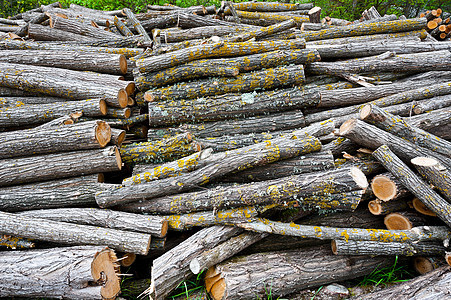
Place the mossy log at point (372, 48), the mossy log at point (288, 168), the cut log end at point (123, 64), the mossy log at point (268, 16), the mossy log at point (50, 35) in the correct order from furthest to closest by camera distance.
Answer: the mossy log at point (268, 16)
the mossy log at point (50, 35)
the mossy log at point (372, 48)
the cut log end at point (123, 64)
the mossy log at point (288, 168)

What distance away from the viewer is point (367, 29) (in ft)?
18.7

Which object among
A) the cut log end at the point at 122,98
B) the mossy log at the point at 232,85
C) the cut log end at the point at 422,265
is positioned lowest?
the cut log end at the point at 422,265

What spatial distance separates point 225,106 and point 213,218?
5.87 ft

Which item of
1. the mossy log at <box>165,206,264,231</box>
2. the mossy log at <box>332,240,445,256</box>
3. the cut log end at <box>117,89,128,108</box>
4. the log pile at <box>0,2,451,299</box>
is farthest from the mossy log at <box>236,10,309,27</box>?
the mossy log at <box>332,240,445,256</box>

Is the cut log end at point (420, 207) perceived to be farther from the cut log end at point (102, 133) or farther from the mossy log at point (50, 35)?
the mossy log at point (50, 35)

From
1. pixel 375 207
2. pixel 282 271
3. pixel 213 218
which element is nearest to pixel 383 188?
pixel 375 207

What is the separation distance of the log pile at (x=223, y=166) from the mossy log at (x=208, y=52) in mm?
22

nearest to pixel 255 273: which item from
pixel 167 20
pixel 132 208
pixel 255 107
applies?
pixel 132 208

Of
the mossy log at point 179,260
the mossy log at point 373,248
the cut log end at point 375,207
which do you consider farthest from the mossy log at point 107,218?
the cut log end at point 375,207

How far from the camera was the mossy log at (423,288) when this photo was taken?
2.72 meters

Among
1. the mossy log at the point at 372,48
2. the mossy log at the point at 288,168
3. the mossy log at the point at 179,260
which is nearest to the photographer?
the mossy log at the point at 179,260

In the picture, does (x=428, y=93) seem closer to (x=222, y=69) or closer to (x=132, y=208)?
(x=222, y=69)

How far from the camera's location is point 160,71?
4469 millimetres

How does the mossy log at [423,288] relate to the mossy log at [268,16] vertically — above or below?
below
